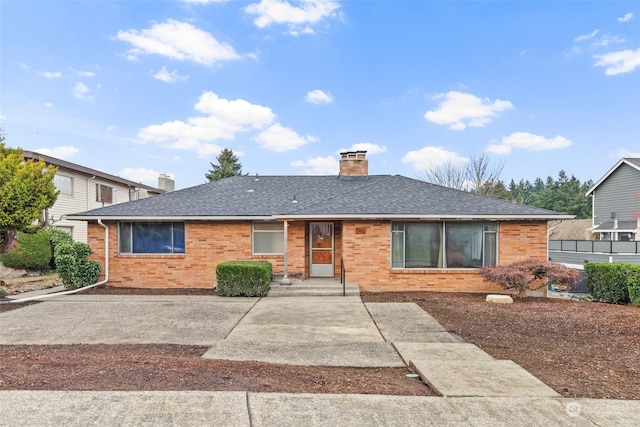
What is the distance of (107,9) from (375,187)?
10.7m

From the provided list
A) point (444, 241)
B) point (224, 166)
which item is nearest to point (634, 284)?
point (444, 241)

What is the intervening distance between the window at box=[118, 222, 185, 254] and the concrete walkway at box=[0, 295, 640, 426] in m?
2.33

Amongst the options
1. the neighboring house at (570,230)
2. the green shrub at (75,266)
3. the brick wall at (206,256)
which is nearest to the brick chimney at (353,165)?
the brick wall at (206,256)

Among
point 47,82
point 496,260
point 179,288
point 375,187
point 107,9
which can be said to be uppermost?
point 107,9

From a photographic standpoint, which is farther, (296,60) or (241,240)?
(296,60)

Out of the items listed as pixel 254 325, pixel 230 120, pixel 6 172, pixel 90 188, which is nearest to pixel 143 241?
pixel 6 172

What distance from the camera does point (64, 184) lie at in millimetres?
18594

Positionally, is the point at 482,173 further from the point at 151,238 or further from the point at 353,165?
the point at 151,238

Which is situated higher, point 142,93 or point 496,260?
point 142,93

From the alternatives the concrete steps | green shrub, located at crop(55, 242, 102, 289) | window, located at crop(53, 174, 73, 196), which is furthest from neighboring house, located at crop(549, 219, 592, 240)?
window, located at crop(53, 174, 73, 196)

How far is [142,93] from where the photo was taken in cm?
1739

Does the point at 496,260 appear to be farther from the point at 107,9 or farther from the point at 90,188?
the point at 90,188

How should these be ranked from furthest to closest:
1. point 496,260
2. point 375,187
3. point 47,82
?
point 47,82
point 375,187
point 496,260

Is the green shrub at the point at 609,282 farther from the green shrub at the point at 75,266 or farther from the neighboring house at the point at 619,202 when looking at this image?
the green shrub at the point at 75,266
